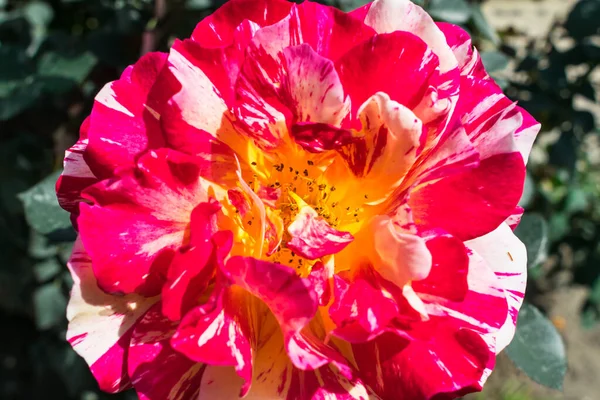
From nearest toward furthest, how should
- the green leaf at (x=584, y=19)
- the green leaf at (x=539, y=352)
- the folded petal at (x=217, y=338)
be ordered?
the folded petal at (x=217, y=338)
the green leaf at (x=539, y=352)
the green leaf at (x=584, y=19)

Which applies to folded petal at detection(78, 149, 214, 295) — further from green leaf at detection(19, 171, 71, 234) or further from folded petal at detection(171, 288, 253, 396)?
green leaf at detection(19, 171, 71, 234)

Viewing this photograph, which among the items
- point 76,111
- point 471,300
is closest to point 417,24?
point 471,300

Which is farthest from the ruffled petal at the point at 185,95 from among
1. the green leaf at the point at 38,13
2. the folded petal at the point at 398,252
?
the green leaf at the point at 38,13

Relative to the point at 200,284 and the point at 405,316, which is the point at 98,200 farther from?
the point at 405,316

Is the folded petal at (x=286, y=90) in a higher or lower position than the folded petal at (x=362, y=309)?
higher

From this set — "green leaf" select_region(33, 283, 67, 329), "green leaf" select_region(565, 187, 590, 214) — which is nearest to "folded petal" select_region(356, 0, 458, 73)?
"green leaf" select_region(33, 283, 67, 329)

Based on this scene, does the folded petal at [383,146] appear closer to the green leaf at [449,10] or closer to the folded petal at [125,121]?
the folded petal at [125,121]
